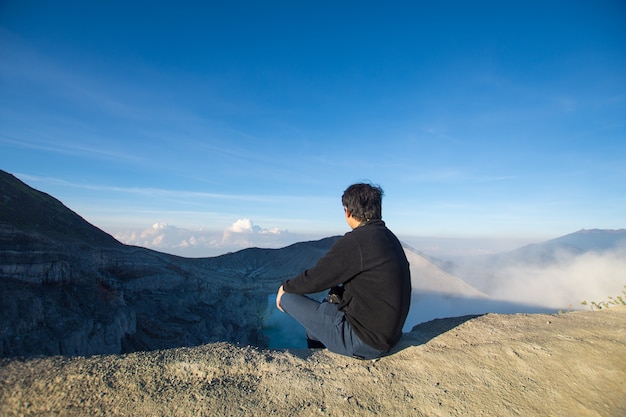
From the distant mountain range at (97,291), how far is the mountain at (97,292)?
0.19 feet

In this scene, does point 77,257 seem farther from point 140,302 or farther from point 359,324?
point 359,324

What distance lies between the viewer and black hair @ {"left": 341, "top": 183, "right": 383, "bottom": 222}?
3.95 meters

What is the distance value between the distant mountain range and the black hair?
61.6ft

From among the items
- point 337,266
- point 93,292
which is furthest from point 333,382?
point 93,292

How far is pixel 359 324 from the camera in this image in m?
3.75

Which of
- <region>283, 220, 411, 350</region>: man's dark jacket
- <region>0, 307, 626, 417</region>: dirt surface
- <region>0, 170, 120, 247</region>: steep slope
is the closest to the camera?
<region>0, 307, 626, 417</region>: dirt surface

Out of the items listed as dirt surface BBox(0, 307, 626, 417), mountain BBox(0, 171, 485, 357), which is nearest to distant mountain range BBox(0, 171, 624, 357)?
mountain BBox(0, 171, 485, 357)

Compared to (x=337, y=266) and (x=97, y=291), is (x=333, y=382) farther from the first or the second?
(x=97, y=291)

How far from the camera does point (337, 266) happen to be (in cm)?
362

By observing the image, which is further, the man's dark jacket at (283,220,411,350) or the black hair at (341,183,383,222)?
the black hair at (341,183,383,222)

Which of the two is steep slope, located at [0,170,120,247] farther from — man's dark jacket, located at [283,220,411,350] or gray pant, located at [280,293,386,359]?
man's dark jacket, located at [283,220,411,350]

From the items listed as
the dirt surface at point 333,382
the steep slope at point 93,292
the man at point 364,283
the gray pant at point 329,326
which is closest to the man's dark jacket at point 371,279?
the man at point 364,283

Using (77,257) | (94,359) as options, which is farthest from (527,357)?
(77,257)

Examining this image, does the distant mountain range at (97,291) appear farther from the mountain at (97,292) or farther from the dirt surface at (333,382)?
the dirt surface at (333,382)
